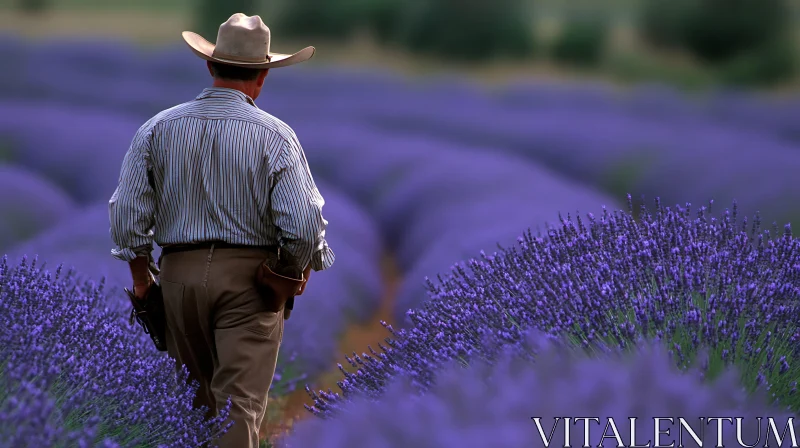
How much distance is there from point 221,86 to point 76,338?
2.62ft

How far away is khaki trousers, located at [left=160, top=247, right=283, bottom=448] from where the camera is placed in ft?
8.63

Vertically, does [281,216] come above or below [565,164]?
above

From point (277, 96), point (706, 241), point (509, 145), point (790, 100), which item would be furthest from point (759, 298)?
point (277, 96)

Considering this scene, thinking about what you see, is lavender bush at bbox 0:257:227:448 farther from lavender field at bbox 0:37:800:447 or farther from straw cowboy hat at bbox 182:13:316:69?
straw cowboy hat at bbox 182:13:316:69

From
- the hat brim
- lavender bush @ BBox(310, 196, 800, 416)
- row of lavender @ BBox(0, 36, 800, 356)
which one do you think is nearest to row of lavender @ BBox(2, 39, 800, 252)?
row of lavender @ BBox(0, 36, 800, 356)

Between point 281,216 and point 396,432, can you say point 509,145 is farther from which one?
point 396,432

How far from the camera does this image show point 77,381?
7.22ft

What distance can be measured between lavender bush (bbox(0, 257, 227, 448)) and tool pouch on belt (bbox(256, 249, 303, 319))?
1.03 ft

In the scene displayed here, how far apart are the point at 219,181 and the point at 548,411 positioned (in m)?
1.32

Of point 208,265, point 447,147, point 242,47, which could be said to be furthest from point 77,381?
point 447,147

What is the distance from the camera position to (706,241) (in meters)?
2.64

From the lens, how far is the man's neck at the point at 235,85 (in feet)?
8.97

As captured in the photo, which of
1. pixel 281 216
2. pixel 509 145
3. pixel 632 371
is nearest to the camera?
pixel 632 371

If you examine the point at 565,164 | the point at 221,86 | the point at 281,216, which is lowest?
the point at 565,164
